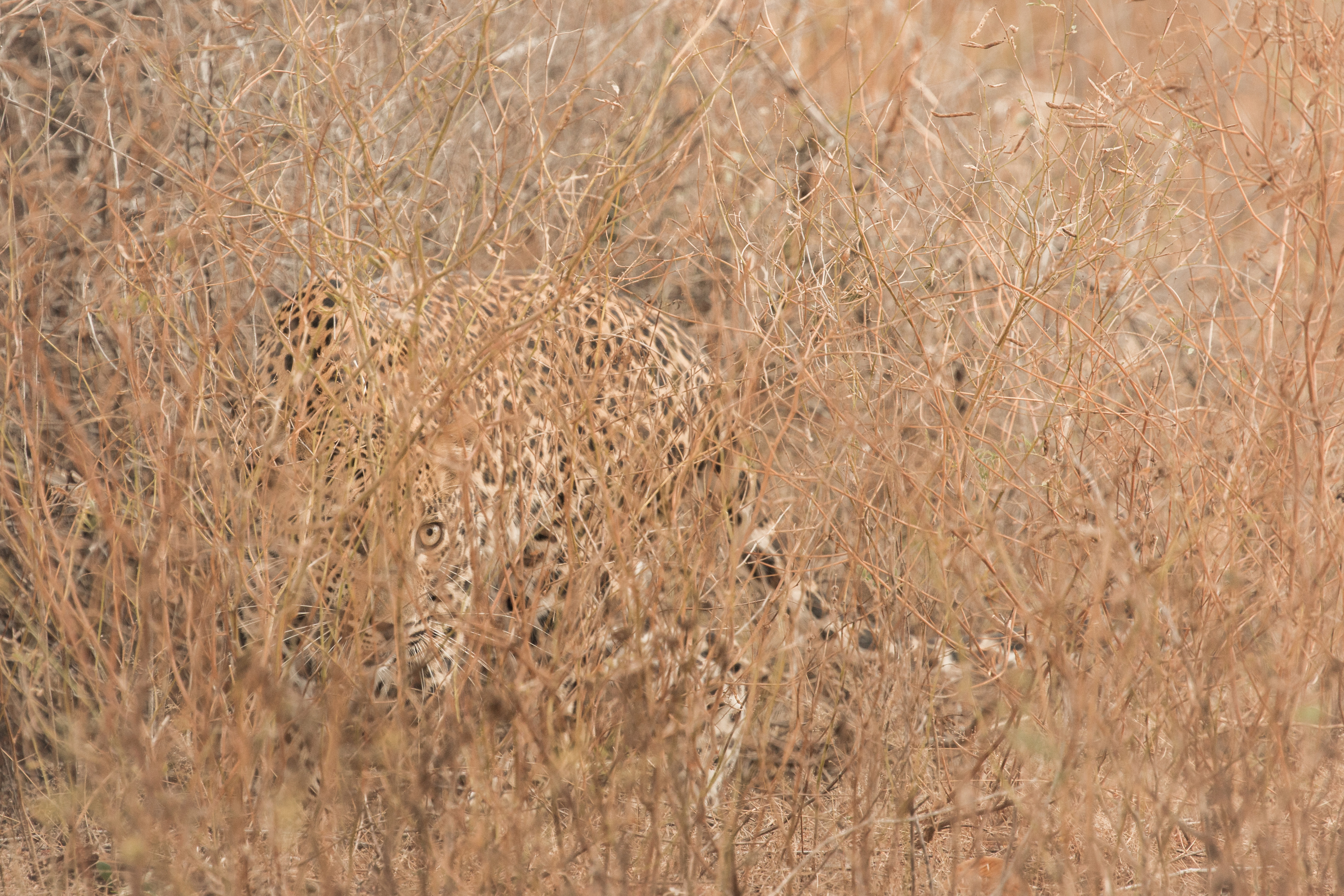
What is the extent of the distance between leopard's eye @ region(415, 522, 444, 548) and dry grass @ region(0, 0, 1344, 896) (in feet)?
1.88

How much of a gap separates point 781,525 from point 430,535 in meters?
0.96

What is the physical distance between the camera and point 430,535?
3.18m

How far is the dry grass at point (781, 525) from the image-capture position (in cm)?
192

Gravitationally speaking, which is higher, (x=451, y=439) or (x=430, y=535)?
(x=451, y=439)

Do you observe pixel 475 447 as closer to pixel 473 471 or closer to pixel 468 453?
pixel 473 471

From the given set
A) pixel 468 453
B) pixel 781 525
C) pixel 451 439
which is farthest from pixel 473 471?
pixel 781 525

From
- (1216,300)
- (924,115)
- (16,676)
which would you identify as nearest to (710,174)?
(1216,300)

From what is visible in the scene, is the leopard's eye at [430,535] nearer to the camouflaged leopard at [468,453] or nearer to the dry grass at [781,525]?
the camouflaged leopard at [468,453]

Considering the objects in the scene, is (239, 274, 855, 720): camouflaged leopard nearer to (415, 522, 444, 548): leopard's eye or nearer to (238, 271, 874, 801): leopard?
(238, 271, 874, 801): leopard

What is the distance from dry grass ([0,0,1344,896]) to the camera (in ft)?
6.29

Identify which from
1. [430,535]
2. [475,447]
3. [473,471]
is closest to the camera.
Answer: [475,447]

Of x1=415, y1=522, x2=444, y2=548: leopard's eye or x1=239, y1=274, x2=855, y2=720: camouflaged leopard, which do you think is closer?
x1=239, y1=274, x2=855, y2=720: camouflaged leopard

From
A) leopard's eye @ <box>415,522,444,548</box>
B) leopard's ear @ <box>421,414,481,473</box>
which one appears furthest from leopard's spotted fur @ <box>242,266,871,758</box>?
leopard's eye @ <box>415,522,444,548</box>

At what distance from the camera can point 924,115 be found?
460cm
